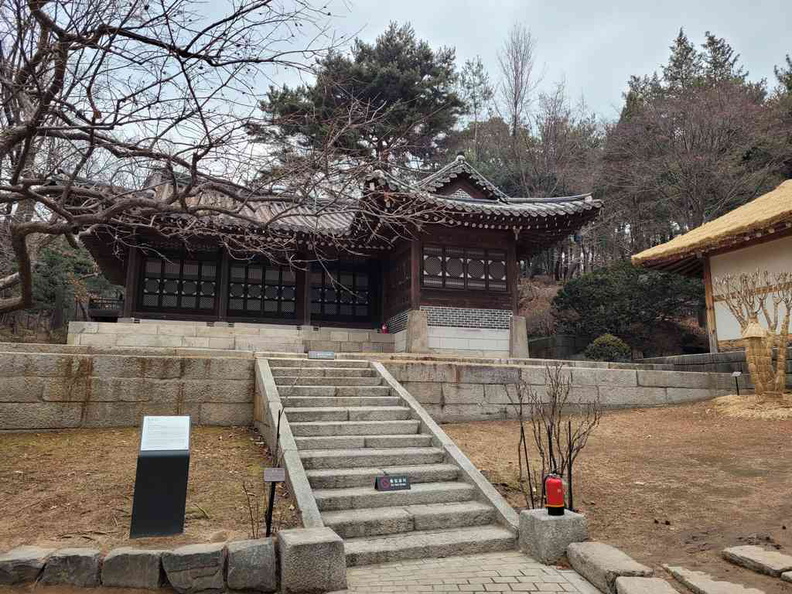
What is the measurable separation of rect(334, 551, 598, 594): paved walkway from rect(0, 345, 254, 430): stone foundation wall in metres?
4.56

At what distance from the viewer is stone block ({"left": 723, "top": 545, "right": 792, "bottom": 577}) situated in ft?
12.5

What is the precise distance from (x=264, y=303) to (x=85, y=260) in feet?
53.9

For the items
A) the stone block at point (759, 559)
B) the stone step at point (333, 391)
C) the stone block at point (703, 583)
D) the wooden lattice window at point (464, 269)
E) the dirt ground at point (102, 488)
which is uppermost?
the wooden lattice window at point (464, 269)

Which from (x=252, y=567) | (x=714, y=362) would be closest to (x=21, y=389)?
(x=252, y=567)

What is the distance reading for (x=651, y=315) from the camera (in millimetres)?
19281

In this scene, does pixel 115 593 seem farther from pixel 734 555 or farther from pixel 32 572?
pixel 734 555

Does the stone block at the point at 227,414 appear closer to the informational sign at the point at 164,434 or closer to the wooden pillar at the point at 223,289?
the informational sign at the point at 164,434

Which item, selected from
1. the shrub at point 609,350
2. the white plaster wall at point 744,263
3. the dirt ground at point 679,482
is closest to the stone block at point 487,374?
the dirt ground at point 679,482

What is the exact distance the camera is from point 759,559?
13.0 ft

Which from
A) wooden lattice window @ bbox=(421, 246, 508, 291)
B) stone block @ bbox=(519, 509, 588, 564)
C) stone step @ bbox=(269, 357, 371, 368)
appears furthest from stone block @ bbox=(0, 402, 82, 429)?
wooden lattice window @ bbox=(421, 246, 508, 291)

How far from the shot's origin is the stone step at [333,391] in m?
7.95

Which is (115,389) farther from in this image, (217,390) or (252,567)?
(252,567)

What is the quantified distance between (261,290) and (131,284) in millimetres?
3819

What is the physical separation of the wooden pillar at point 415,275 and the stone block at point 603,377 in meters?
5.72
